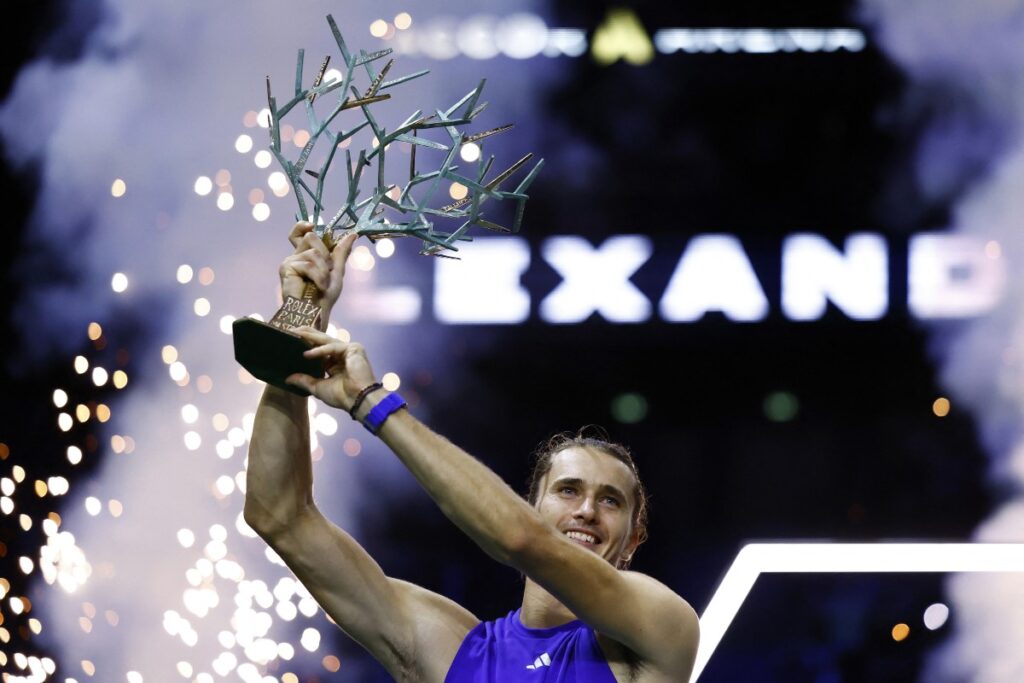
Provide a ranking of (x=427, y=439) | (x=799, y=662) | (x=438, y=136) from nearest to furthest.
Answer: (x=427, y=439) < (x=799, y=662) < (x=438, y=136)

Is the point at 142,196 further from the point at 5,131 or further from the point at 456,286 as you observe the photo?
the point at 456,286

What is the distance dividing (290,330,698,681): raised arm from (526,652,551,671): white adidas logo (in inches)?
9.8

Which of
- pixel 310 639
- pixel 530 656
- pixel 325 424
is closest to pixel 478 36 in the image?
pixel 325 424

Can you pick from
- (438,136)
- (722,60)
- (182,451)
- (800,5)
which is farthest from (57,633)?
(800,5)

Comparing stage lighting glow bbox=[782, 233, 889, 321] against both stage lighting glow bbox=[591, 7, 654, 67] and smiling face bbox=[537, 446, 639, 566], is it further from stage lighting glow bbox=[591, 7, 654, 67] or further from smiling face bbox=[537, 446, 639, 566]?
smiling face bbox=[537, 446, 639, 566]

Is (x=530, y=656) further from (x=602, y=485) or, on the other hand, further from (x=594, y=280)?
(x=594, y=280)

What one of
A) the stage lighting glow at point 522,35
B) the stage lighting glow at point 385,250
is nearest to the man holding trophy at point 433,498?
the stage lighting glow at point 385,250

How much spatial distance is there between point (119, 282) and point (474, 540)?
323 cm

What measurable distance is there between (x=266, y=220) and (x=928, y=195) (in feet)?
7.66

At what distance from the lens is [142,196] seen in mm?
5371

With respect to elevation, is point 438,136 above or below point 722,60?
below

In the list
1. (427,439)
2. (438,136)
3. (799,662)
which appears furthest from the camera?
(438,136)

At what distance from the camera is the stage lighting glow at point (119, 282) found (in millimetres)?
5348

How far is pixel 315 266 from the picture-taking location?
2.64 m
